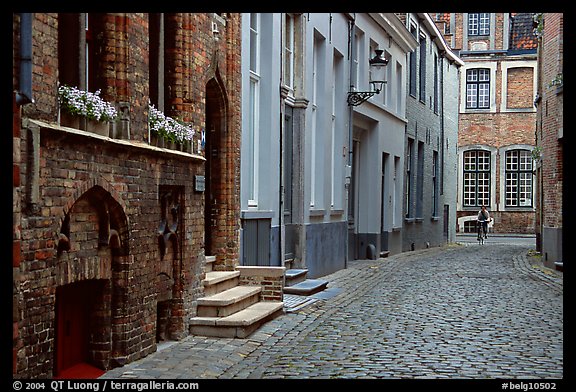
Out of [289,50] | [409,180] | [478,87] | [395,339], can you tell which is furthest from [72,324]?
[478,87]

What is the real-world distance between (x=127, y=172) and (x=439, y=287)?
31.0 feet

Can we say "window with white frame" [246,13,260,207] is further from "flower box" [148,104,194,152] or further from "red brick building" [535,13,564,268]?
"red brick building" [535,13,564,268]

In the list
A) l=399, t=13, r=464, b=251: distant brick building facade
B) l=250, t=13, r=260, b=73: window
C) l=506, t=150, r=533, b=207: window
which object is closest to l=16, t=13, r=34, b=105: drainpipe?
l=250, t=13, r=260, b=73: window

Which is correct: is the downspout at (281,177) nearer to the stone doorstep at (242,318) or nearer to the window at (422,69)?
the stone doorstep at (242,318)

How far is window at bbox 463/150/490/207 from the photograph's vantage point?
47.4 m

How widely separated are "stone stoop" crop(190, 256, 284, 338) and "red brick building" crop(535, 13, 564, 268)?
10553mm

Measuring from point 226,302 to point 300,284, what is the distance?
4.81m

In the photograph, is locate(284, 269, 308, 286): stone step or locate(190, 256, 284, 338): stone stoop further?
locate(284, 269, 308, 286): stone step

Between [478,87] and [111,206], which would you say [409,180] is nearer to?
[478,87]

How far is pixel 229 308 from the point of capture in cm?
1081

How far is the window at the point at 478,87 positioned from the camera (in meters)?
47.5

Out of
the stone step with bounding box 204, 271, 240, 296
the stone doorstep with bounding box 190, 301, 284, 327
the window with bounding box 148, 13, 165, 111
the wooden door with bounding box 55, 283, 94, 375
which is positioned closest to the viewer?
the wooden door with bounding box 55, 283, 94, 375

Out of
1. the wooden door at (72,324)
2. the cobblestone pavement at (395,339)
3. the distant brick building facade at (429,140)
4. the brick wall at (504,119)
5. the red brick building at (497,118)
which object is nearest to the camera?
the wooden door at (72,324)

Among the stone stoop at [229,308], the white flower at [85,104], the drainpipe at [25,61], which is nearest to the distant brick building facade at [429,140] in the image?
the stone stoop at [229,308]
